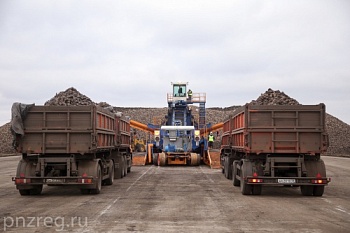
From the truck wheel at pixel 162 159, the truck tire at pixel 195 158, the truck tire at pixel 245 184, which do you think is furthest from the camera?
the truck tire at pixel 195 158

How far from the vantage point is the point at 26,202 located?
1277 centimetres

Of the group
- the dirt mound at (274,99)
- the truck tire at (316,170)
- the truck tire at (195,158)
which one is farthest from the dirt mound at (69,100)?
the truck tire at (316,170)

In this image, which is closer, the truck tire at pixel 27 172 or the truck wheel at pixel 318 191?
the truck tire at pixel 27 172

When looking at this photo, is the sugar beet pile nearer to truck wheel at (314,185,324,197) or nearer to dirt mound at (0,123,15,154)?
dirt mound at (0,123,15,154)

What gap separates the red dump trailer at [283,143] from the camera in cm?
1412

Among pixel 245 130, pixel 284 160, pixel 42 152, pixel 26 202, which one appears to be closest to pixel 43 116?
pixel 42 152

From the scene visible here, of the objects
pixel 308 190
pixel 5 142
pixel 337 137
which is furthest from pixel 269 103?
pixel 308 190

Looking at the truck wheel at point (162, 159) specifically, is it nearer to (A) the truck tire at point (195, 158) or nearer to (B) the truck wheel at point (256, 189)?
(A) the truck tire at point (195, 158)

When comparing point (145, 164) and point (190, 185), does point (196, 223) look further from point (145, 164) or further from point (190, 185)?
point (145, 164)

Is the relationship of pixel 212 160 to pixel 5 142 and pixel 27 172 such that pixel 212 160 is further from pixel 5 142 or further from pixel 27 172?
pixel 5 142

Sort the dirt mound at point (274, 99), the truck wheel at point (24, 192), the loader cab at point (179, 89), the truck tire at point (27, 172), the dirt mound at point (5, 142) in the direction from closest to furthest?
the truck tire at point (27, 172)
the truck wheel at point (24, 192)
the loader cab at point (179, 89)
the dirt mound at point (274, 99)
the dirt mound at point (5, 142)

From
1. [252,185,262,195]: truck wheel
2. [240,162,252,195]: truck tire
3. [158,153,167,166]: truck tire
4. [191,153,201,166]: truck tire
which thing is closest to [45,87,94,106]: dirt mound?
[158,153,167,166]: truck tire

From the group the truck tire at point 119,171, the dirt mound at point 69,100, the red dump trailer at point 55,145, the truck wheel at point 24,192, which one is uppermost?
the dirt mound at point 69,100

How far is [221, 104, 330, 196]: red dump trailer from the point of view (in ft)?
46.3
